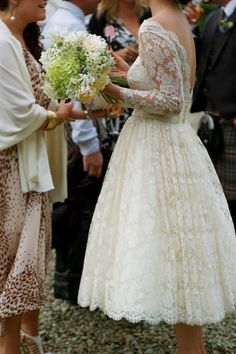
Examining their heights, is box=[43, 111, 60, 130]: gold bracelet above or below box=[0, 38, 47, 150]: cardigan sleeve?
below

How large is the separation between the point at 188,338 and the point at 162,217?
0.58 metres

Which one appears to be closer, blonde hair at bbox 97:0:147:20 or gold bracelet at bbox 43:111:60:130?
gold bracelet at bbox 43:111:60:130

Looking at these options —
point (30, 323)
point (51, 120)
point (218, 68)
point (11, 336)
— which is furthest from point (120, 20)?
point (11, 336)

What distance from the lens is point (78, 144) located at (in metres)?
3.52

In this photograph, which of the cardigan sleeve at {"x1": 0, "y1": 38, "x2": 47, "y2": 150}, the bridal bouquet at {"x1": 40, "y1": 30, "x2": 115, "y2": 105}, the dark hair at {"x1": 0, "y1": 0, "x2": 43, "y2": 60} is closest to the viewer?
the bridal bouquet at {"x1": 40, "y1": 30, "x2": 115, "y2": 105}

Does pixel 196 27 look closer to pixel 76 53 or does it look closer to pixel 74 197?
pixel 74 197

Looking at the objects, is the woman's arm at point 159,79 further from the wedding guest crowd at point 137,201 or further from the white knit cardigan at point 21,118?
the white knit cardigan at point 21,118

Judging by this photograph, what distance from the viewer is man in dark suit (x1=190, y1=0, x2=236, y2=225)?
14.3 feet

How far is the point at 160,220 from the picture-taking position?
8.68 ft

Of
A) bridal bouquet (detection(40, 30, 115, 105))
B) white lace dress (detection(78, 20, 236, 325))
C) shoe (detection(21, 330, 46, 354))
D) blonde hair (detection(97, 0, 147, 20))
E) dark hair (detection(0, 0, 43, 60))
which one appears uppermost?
bridal bouquet (detection(40, 30, 115, 105))

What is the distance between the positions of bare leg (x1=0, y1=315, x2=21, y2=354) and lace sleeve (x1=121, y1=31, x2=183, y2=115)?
116 cm

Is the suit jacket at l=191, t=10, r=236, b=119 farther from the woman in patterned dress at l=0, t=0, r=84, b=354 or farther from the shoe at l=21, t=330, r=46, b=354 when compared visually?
the shoe at l=21, t=330, r=46, b=354

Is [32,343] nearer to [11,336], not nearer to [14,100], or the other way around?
[11,336]

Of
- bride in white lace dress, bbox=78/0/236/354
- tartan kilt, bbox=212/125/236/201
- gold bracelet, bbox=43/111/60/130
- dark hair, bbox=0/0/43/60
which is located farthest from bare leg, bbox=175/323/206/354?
tartan kilt, bbox=212/125/236/201
